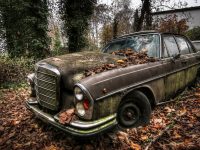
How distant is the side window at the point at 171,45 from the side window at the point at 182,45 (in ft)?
0.88

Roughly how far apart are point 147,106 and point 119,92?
0.76 metres

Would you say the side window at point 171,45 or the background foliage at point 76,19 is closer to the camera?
the side window at point 171,45

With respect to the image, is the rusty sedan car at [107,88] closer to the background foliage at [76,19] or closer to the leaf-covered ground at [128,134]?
the leaf-covered ground at [128,134]

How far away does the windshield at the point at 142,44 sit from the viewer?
439 centimetres

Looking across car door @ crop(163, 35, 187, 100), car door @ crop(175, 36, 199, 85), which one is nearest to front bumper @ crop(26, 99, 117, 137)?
car door @ crop(163, 35, 187, 100)

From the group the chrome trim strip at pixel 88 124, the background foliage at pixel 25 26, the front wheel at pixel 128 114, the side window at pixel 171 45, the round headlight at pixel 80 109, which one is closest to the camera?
the chrome trim strip at pixel 88 124

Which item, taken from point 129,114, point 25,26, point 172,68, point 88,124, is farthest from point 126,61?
point 25,26

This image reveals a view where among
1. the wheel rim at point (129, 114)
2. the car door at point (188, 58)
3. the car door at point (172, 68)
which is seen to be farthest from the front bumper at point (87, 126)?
the car door at point (188, 58)

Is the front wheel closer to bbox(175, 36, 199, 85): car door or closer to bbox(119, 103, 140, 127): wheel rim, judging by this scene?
bbox(119, 103, 140, 127): wheel rim

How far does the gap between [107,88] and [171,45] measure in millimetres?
2445

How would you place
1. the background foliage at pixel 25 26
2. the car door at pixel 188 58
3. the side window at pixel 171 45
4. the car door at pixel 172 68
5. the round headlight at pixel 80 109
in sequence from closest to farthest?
the round headlight at pixel 80 109 → the car door at pixel 172 68 → the side window at pixel 171 45 → the car door at pixel 188 58 → the background foliage at pixel 25 26

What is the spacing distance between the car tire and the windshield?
1161 mm

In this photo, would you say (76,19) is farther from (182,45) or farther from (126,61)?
(126,61)

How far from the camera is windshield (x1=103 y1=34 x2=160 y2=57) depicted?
14.4ft
